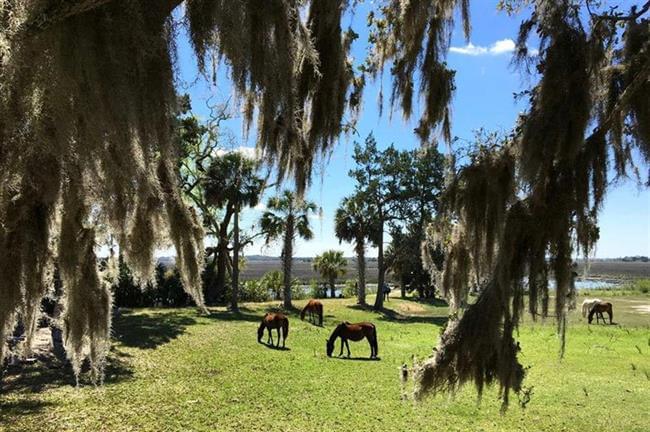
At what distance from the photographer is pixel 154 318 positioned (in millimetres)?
17859

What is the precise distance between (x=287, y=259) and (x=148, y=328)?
33.1 feet

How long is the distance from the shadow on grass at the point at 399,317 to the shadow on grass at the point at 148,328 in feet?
29.2

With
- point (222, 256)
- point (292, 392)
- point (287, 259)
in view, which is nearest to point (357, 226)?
point (287, 259)

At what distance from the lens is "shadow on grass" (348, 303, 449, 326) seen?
2136cm

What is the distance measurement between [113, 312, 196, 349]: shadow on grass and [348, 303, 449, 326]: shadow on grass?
8.90 meters

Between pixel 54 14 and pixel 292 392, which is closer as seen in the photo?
pixel 54 14

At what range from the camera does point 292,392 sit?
338 inches

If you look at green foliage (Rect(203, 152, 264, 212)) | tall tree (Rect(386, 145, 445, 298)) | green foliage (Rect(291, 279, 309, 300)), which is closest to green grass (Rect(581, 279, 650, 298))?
tall tree (Rect(386, 145, 445, 298))

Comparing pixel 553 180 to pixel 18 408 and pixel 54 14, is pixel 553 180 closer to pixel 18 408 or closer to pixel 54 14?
pixel 54 14

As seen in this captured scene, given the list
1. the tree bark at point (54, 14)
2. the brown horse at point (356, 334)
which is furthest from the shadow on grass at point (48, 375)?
the tree bark at point (54, 14)

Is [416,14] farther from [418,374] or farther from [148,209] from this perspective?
[418,374]

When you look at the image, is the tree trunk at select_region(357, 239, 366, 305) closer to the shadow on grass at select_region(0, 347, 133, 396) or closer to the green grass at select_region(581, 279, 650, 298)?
the green grass at select_region(581, 279, 650, 298)

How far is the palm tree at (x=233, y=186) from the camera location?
2267cm

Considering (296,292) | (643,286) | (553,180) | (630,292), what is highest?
(553,180)
